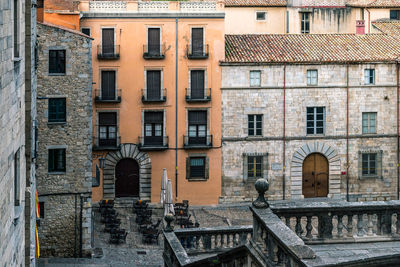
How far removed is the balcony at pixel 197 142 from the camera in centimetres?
4222

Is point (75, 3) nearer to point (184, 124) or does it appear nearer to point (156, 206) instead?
point (184, 124)

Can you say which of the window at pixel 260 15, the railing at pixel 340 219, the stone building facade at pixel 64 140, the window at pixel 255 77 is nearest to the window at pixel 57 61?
the stone building facade at pixel 64 140

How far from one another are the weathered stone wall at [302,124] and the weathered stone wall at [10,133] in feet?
85.6

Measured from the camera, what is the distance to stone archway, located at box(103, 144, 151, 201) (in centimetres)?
4181

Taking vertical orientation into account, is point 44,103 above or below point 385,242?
above

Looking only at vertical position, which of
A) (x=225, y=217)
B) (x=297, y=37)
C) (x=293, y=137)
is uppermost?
(x=297, y=37)

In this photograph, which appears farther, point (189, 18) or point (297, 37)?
point (297, 37)

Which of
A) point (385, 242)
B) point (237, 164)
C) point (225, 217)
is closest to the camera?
point (385, 242)

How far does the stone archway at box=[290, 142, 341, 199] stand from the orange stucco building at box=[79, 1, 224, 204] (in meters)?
4.07

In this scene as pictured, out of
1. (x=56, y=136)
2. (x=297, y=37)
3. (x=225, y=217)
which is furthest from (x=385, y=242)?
(x=297, y=37)

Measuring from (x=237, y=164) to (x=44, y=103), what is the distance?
Answer: 1371cm

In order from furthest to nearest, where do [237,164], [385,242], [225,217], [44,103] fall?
1. [237,164]
2. [225,217]
3. [44,103]
4. [385,242]

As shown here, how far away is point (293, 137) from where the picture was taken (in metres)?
43.1

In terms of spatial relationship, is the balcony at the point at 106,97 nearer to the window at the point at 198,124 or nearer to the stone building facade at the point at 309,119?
the window at the point at 198,124
